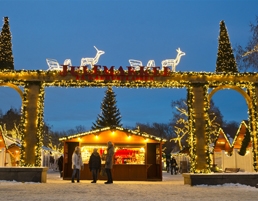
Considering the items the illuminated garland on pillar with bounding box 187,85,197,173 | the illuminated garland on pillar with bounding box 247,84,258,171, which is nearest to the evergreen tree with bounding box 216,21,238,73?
the illuminated garland on pillar with bounding box 247,84,258,171

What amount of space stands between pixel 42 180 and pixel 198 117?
8211 mm

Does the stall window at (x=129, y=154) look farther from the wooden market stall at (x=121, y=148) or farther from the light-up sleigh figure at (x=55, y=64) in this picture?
the light-up sleigh figure at (x=55, y=64)

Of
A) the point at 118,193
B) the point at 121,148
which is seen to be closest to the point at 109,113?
the point at 121,148

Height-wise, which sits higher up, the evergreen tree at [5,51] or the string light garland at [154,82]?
the evergreen tree at [5,51]

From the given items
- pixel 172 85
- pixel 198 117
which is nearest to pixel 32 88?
pixel 172 85

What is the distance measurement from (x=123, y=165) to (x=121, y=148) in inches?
42.6

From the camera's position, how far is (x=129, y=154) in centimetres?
2348

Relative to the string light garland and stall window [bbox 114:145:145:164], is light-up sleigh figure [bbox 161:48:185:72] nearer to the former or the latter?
the string light garland

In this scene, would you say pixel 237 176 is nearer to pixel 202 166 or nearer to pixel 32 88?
pixel 202 166

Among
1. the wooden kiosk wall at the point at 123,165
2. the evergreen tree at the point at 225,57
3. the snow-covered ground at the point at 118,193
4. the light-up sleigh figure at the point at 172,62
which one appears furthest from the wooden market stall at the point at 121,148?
the snow-covered ground at the point at 118,193

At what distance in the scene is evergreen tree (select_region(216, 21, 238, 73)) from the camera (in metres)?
19.2

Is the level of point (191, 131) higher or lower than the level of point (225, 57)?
lower

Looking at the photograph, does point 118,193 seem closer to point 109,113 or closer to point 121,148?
point 121,148

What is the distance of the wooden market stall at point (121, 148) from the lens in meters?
23.2
